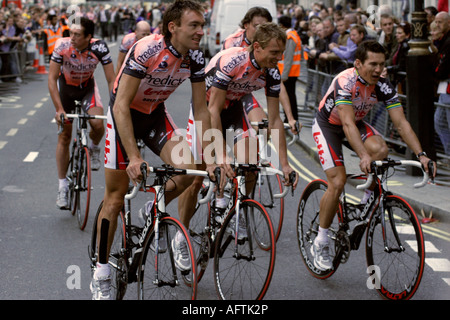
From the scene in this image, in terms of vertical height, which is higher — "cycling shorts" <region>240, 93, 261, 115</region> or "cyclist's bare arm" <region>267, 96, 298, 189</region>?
"cyclist's bare arm" <region>267, 96, 298, 189</region>

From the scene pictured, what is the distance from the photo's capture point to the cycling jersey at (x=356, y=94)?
20.2ft

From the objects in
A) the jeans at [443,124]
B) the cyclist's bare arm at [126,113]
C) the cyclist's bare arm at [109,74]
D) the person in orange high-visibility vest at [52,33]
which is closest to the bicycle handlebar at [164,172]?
the cyclist's bare arm at [126,113]

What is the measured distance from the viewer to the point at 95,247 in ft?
18.3

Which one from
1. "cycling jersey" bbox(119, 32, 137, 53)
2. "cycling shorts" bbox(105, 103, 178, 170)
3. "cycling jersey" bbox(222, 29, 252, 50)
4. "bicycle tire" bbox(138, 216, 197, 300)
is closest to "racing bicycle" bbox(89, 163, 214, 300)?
"bicycle tire" bbox(138, 216, 197, 300)

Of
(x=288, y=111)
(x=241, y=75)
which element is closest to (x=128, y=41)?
(x=288, y=111)

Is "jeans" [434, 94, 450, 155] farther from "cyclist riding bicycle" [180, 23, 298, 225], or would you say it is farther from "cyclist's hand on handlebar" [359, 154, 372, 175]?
"cyclist's hand on handlebar" [359, 154, 372, 175]

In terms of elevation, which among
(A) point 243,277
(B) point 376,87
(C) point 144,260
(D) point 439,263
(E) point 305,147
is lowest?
(E) point 305,147

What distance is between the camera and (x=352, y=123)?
602cm

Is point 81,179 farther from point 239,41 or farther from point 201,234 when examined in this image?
point 201,234

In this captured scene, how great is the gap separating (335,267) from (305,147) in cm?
670

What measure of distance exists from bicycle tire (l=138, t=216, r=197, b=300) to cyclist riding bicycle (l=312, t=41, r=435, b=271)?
170 cm

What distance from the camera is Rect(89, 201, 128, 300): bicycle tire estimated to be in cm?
527
